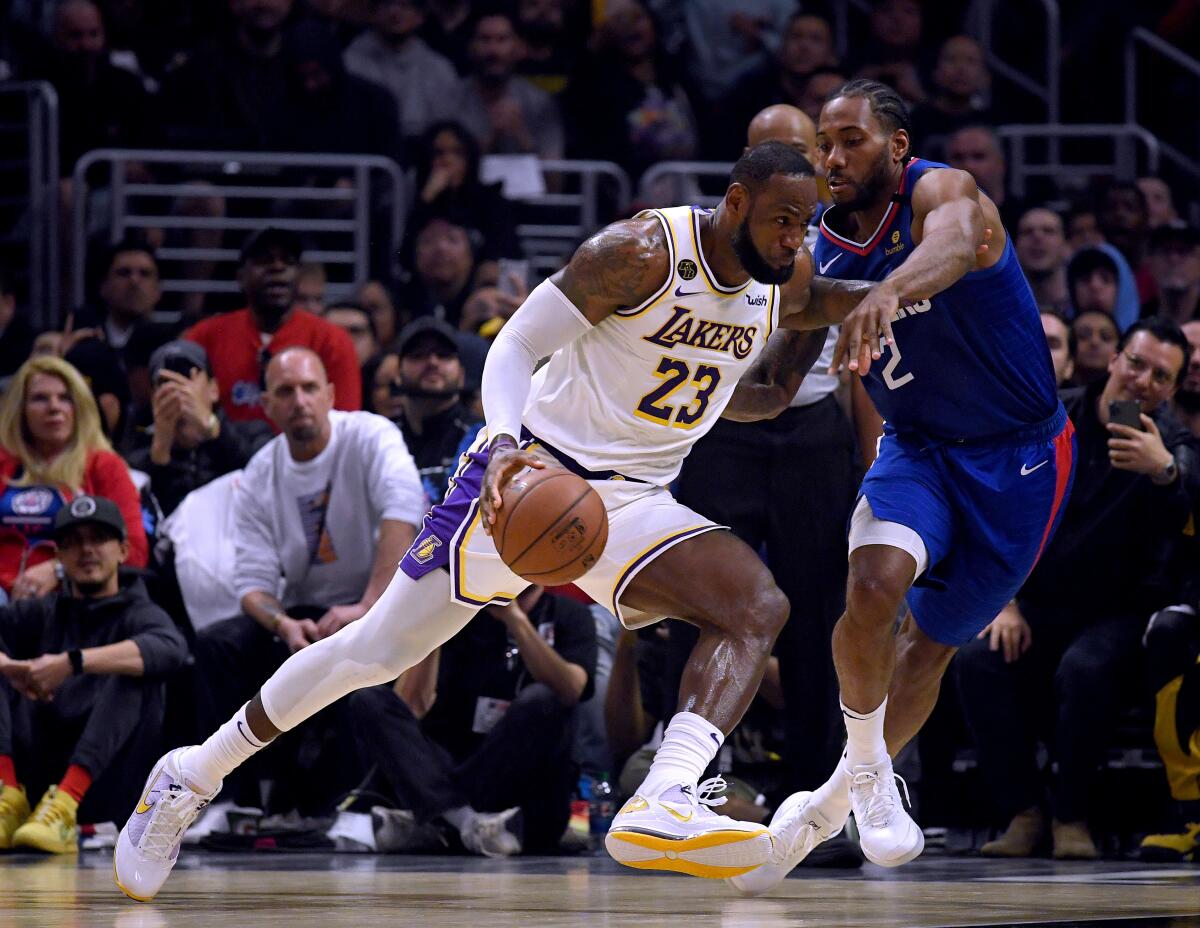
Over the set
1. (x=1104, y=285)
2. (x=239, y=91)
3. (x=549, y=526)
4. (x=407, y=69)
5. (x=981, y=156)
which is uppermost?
(x=407, y=69)

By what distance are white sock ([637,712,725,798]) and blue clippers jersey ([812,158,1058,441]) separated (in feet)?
3.98

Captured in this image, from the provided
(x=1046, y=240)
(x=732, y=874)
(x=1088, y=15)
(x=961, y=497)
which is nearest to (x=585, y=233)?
(x=1046, y=240)

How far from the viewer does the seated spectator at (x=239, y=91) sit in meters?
11.2

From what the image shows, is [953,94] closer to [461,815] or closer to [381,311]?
[381,311]

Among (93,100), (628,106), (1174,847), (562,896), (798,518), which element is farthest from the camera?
(628,106)

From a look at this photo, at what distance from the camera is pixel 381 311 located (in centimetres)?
1010

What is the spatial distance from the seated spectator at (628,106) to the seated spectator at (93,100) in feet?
8.96

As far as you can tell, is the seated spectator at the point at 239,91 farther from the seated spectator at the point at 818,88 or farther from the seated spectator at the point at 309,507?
A: the seated spectator at the point at 309,507

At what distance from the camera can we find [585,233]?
10.6m

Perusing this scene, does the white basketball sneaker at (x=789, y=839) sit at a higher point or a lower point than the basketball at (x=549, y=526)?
lower

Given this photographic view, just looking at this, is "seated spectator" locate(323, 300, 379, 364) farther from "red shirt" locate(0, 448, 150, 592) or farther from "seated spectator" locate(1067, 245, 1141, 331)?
"seated spectator" locate(1067, 245, 1141, 331)

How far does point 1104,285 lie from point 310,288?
4162 mm

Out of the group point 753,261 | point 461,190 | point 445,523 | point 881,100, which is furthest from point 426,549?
point 461,190

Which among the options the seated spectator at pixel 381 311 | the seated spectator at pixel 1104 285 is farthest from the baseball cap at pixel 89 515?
the seated spectator at pixel 1104 285
